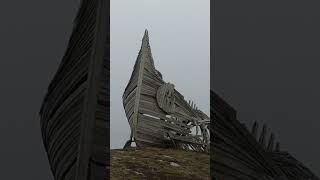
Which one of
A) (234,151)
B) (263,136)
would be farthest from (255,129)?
(234,151)

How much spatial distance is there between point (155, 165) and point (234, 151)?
76cm

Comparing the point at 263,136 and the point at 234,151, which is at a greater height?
the point at 263,136

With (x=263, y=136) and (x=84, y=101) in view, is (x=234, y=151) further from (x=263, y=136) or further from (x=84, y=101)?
(x=84, y=101)

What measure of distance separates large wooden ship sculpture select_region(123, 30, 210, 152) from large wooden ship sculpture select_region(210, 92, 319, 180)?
0.83 feet

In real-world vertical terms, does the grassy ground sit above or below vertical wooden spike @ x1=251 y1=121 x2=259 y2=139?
below

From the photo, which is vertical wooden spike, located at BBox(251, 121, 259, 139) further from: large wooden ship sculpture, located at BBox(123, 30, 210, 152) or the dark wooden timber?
the dark wooden timber

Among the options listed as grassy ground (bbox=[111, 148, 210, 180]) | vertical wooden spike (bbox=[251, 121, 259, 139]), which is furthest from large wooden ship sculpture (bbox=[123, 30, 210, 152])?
vertical wooden spike (bbox=[251, 121, 259, 139])

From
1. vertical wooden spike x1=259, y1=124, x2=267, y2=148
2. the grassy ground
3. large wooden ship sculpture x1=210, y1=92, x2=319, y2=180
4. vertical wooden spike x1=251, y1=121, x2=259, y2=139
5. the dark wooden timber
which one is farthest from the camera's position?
vertical wooden spike x1=259, y1=124, x2=267, y2=148

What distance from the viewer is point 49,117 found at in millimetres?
6227

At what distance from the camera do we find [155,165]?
477 cm

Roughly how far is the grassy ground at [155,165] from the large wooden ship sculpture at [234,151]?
6.1 inches

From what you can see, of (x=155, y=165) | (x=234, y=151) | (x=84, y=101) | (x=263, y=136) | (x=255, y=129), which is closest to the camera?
(x=84, y=101)

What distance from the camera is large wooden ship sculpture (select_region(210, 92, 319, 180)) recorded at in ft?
16.3

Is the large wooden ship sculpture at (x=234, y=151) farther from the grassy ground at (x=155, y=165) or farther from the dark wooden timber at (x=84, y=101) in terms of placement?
the dark wooden timber at (x=84, y=101)
